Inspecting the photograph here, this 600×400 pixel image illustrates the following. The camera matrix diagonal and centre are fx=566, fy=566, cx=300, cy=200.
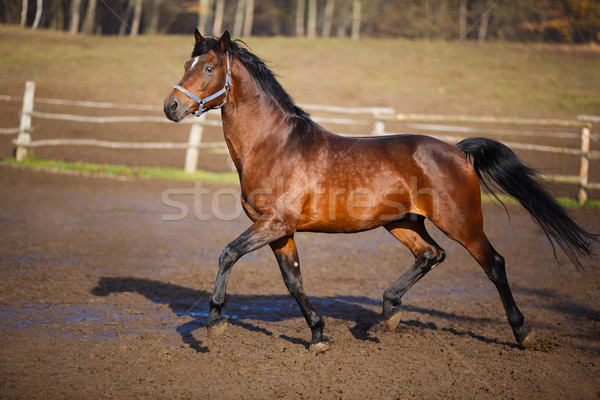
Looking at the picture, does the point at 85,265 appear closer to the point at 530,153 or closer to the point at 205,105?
the point at 205,105

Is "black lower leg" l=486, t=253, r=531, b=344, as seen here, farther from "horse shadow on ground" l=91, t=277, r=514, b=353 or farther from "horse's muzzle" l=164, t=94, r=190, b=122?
"horse's muzzle" l=164, t=94, r=190, b=122

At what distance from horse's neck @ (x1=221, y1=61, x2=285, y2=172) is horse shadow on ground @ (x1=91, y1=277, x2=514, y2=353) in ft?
4.65

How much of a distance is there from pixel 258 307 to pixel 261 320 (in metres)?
0.40

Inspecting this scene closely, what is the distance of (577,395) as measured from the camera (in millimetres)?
3424

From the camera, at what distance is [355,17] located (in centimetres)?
3881

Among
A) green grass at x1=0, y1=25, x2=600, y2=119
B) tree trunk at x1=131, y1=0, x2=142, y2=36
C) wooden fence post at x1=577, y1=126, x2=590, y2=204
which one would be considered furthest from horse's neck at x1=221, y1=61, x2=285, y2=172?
tree trunk at x1=131, y1=0, x2=142, y2=36

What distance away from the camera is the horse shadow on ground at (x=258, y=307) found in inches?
182

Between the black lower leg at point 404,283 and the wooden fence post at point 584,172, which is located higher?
the wooden fence post at point 584,172

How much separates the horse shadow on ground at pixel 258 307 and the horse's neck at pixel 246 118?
1417mm

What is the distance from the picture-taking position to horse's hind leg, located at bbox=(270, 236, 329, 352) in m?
4.10

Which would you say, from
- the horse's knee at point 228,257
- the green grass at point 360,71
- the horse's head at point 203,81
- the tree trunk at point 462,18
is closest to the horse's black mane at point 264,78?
the horse's head at point 203,81

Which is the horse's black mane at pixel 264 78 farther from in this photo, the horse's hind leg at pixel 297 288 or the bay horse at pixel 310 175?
the horse's hind leg at pixel 297 288

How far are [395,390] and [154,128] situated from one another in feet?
56.5

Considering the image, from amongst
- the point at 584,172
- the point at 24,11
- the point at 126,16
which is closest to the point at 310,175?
the point at 584,172
